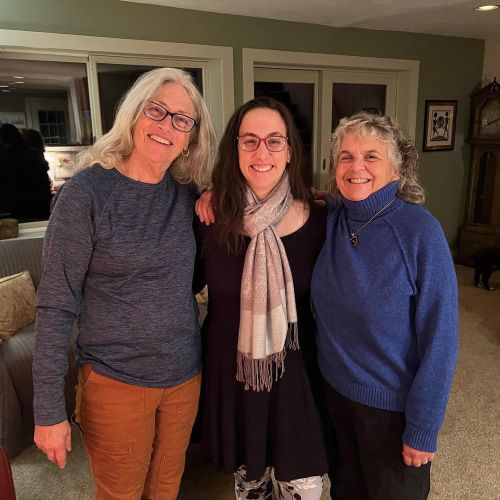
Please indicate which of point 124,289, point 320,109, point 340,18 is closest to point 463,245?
point 320,109

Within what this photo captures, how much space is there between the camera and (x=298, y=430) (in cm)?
136

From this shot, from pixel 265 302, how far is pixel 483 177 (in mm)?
4214

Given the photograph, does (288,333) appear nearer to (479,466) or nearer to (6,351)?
(479,466)

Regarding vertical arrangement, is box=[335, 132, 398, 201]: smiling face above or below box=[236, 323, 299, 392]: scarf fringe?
above

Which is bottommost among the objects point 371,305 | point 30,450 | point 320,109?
point 30,450

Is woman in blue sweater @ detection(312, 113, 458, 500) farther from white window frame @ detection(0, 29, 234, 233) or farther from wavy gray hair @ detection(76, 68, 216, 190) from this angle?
white window frame @ detection(0, 29, 234, 233)

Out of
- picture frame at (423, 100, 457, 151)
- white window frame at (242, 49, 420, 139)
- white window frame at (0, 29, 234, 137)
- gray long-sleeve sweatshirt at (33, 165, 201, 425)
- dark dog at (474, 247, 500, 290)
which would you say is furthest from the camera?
picture frame at (423, 100, 457, 151)

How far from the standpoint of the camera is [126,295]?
116cm

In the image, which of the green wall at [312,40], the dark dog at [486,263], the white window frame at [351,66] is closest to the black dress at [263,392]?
the green wall at [312,40]

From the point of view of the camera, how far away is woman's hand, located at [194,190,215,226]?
131 cm

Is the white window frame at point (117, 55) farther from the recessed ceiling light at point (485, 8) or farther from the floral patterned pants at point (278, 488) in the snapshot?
the floral patterned pants at point (278, 488)

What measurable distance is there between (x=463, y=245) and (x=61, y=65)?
405 centimetres

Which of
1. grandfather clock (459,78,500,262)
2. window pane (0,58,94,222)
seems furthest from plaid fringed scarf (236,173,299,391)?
grandfather clock (459,78,500,262)

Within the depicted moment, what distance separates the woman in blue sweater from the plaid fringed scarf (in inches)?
3.7
